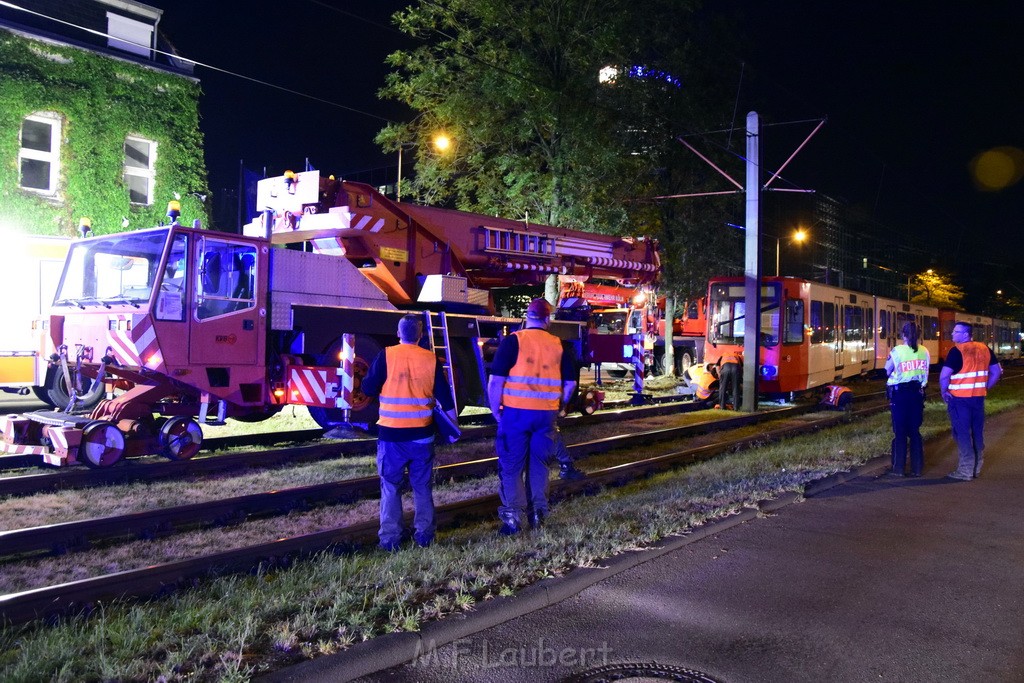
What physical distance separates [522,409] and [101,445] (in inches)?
196

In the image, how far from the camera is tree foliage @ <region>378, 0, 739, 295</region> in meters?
21.1

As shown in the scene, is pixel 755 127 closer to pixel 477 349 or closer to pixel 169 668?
pixel 477 349

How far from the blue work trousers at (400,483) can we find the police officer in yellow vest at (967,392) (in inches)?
257

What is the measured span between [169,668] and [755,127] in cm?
1658

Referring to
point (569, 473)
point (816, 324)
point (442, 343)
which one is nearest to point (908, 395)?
point (569, 473)

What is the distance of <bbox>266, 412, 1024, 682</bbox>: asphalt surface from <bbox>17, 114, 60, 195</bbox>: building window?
20017mm

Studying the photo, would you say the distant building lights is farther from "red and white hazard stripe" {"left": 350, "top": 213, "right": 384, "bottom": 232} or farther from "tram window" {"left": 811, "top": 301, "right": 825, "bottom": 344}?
"red and white hazard stripe" {"left": 350, "top": 213, "right": 384, "bottom": 232}

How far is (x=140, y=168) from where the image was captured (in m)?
23.0

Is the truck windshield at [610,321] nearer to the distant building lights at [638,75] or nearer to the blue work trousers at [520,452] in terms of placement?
the distant building lights at [638,75]

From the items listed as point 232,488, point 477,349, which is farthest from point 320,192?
point 232,488

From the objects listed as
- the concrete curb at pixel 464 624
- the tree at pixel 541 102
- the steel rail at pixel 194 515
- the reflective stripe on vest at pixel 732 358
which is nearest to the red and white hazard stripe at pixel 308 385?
the steel rail at pixel 194 515

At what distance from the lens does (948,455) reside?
11695 millimetres

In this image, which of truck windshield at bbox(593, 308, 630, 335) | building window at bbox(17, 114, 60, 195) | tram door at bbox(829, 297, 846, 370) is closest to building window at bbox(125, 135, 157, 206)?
building window at bbox(17, 114, 60, 195)

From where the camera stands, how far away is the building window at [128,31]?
2269cm
